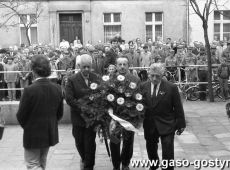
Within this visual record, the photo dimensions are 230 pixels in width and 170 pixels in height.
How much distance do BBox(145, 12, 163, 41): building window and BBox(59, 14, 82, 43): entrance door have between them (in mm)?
3808

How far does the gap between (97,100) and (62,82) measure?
5.14 metres

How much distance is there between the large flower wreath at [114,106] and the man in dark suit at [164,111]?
16 cm

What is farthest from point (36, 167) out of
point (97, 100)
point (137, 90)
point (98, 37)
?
point (98, 37)

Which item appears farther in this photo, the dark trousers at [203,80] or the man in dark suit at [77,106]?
the dark trousers at [203,80]

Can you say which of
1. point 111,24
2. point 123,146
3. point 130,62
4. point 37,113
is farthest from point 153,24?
point 37,113

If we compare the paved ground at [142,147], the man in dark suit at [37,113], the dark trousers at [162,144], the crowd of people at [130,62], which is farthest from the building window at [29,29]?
the man in dark suit at [37,113]

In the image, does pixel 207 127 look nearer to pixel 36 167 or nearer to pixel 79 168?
pixel 79 168

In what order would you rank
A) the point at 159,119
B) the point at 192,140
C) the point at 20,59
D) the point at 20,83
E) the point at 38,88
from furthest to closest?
the point at 20,59 < the point at 20,83 < the point at 192,140 < the point at 159,119 < the point at 38,88

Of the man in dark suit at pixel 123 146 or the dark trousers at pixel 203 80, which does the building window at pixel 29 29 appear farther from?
the man in dark suit at pixel 123 146

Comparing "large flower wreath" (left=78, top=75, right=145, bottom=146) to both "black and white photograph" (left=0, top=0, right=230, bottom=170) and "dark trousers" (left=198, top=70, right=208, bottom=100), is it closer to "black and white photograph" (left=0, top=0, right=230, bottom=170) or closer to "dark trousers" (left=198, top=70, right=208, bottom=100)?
"black and white photograph" (left=0, top=0, right=230, bottom=170)

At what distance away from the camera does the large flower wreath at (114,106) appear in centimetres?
645

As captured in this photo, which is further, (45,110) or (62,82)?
(62,82)

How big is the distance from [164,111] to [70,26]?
61.9 feet

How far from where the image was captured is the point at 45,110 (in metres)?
5.55
